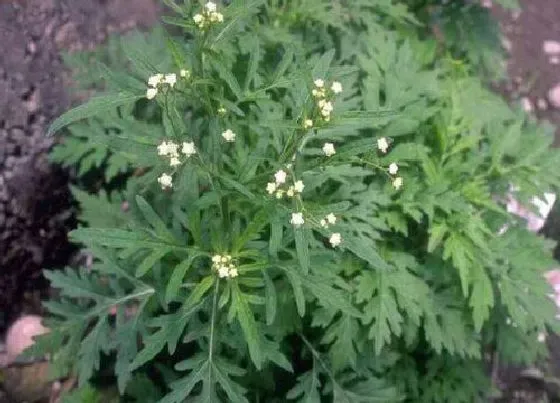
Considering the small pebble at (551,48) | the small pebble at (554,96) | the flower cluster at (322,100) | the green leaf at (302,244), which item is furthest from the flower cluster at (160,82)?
the small pebble at (551,48)

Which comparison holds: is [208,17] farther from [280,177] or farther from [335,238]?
[335,238]

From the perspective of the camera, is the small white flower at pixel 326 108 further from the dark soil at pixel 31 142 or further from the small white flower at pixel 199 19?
the dark soil at pixel 31 142

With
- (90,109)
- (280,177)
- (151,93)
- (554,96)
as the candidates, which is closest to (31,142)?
(90,109)

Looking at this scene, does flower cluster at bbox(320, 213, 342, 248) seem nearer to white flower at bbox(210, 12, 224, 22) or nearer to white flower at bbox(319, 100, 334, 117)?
white flower at bbox(319, 100, 334, 117)

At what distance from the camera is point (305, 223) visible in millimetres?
1651

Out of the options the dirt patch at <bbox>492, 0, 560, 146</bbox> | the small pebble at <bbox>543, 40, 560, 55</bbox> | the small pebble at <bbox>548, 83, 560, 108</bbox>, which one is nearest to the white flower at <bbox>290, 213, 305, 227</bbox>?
the dirt patch at <bbox>492, 0, 560, 146</bbox>

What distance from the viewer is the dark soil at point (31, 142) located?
9.69ft

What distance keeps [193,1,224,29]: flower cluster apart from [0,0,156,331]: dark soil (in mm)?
1611

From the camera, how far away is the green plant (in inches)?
67.4

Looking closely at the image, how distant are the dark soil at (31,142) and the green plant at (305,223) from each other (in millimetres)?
494

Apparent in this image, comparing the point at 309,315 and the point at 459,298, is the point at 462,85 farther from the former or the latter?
the point at 309,315

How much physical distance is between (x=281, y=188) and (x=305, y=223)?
0.33ft

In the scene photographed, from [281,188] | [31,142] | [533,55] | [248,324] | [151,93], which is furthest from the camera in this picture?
[533,55]

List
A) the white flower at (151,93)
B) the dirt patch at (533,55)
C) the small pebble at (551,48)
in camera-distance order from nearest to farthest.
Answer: the white flower at (151,93) → the dirt patch at (533,55) → the small pebble at (551,48)
